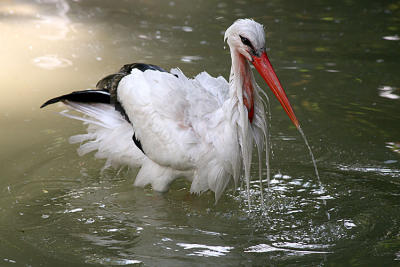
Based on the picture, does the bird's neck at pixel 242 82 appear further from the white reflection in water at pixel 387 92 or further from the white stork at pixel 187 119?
the white reflection in water at pixel 387 92

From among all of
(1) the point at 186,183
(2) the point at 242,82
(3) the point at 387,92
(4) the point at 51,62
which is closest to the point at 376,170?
(1) the point at 186,183

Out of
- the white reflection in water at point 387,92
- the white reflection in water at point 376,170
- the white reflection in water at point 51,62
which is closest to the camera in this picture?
the white reflection in water at point 376,170

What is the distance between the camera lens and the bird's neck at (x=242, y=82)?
14.5 ft

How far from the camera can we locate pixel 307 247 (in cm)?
425

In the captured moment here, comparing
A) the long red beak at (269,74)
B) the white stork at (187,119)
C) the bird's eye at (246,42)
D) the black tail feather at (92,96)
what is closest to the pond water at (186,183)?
the white stork at (187,119)

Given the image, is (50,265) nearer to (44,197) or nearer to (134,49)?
(44,197)

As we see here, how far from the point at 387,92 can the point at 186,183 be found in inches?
113

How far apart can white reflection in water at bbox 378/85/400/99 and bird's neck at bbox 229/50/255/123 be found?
9.81 ft

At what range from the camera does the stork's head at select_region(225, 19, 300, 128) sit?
426cm

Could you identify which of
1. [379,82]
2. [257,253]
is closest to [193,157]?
[257,253]

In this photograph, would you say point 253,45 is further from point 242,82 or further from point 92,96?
point 92,96

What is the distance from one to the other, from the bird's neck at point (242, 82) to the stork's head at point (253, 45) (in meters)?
0.05

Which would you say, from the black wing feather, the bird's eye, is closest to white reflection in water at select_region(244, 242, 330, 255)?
the bird's eye

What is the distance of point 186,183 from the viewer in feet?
17.9
